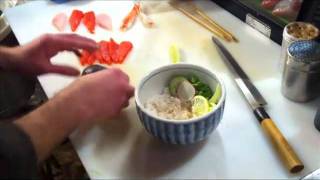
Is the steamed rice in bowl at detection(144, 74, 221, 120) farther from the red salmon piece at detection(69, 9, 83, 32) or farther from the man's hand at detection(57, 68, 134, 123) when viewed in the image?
the red salmon piece at detection(69, 9, 83, 32)

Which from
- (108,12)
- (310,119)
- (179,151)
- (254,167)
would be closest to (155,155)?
(179,151)

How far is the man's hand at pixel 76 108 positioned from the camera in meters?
0.54

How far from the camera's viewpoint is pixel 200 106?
568 mm

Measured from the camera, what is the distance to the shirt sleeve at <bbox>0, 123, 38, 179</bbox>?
47 centimetres

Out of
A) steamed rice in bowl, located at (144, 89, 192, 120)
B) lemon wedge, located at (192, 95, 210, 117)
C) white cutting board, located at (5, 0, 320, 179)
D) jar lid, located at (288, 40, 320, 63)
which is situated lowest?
white cutting board, located at (5, 0, 320, 179)

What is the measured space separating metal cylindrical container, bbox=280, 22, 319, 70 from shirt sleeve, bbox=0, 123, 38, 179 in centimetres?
43

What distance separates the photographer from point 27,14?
95cm

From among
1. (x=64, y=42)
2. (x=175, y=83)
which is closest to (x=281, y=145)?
(x=175, y=83)

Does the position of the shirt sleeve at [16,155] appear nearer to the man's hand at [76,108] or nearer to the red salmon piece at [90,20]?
the man's hand at [76,108]

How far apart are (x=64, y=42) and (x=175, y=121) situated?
291 millimetres

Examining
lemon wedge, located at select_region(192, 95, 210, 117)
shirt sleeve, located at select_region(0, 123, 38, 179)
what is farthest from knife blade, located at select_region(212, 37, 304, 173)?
shirt sleeve, located at select_region(0, 123, 38, 179)

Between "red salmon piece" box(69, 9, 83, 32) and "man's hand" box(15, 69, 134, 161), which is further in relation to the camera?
"red salmon piece" box(69, 9, 83, 32)

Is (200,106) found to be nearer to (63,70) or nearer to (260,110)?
(260,110)

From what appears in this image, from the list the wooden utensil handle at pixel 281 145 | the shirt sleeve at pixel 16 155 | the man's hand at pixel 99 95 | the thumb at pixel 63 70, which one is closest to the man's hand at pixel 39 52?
the thumb at pixel 63 70
